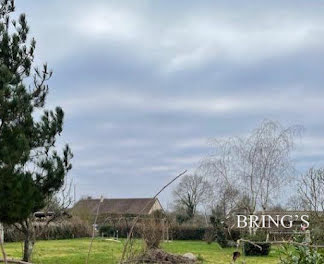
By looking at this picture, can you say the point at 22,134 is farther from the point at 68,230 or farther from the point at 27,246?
the point at 68,230

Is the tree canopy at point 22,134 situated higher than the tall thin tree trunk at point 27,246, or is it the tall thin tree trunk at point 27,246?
the tree canopy at point 22,134

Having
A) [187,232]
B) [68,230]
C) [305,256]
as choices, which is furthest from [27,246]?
[187,232]

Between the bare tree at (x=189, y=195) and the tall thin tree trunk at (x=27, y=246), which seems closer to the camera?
the tall thin tree trunk at (x=27, y=246)

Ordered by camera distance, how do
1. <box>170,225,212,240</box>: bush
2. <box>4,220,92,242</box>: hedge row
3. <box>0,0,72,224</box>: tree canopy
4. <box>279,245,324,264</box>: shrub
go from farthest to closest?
<box>170,225,212,240</box>: bush
<box>4,220,92,242</box>: hedge row
<box>0,0,72,224</box>: tree canopy
<box>279,245,324,264</box>: shrub

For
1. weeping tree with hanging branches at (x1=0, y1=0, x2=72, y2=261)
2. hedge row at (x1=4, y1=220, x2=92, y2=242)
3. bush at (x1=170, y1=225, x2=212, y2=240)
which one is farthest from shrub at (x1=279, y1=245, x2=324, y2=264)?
bush at (x1=170, y1=225, x2=212, y2=240)

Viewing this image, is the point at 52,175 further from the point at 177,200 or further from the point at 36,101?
the point at 177,200

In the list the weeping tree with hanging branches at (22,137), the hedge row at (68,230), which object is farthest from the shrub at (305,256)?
the hedge row at (68,230)

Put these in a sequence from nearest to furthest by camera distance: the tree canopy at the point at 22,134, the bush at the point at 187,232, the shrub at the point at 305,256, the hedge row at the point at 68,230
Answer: the shrub at the point at 305,256
the tree canopy at the point at 22,134
the hedge row at the point at 68,230
the bush at the point at 187,232

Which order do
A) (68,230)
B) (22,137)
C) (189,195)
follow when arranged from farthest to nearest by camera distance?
(189,195) → (68,230) → (22,137)

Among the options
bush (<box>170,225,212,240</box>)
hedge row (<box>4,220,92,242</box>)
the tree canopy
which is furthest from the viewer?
bush (<box>170,225,212,240</box>)

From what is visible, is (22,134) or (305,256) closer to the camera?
(305,256)

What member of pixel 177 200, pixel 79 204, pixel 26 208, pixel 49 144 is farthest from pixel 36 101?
pixel 177 200

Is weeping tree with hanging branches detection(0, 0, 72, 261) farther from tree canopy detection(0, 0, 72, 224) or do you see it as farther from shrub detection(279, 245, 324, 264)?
shrub detection(279, 245, 324, 264)

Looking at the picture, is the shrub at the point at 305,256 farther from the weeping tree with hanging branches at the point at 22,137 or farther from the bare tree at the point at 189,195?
the bare tree at the point at 189,195
